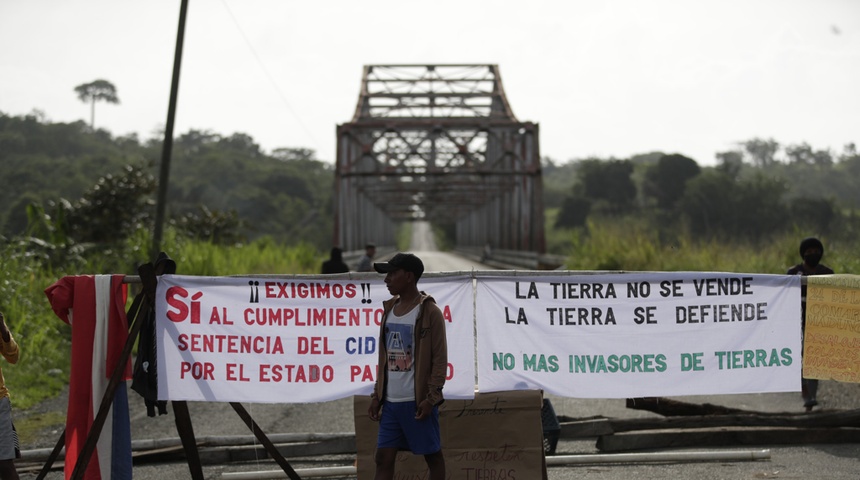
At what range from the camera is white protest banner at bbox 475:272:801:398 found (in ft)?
20.8

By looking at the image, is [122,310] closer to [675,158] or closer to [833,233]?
[833,233]

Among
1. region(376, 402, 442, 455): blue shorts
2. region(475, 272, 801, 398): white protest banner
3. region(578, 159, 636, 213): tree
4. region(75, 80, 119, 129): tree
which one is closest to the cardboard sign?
region(475, 272, 801, 398): white protest banner

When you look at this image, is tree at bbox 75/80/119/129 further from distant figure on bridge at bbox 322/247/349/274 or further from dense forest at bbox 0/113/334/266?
distant figure on bridge at bbox 322/247/349/274

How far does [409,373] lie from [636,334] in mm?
1876

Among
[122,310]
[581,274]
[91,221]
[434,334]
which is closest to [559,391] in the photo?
[581,274]

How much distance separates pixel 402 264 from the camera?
5348 millimetres

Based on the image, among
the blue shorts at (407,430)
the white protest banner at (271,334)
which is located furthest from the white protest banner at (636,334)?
the blue shorts at (407,430)

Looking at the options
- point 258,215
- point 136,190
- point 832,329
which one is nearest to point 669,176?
point 258,215

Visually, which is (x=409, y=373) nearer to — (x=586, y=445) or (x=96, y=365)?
(x=96, y=365)

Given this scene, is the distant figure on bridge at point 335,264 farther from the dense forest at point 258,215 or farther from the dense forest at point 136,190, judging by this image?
the dense forest at point 136,190

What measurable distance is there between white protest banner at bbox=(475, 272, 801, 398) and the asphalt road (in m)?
0.72

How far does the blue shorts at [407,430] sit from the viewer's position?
524 cm

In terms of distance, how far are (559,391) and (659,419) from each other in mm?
2021

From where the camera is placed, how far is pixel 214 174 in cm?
11800
